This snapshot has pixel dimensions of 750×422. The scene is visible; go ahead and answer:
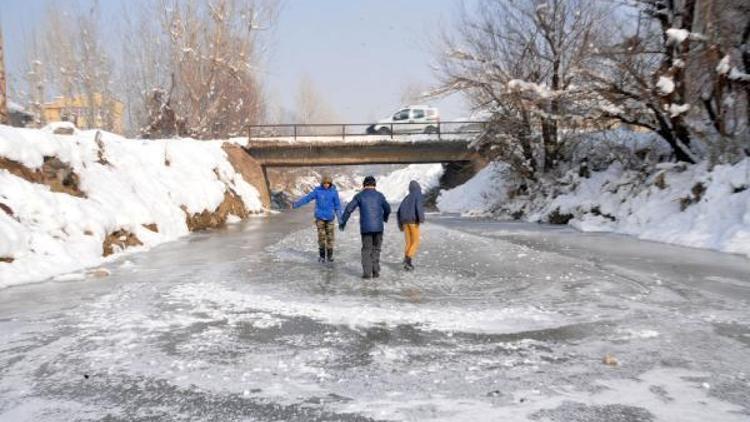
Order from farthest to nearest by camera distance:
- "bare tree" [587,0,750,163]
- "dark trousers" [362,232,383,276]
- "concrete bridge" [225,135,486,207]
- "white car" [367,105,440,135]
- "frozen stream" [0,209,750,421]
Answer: "white car" [367,105,440,135]
"concrete bridge" [225,135,486,207]
"bare tree" [587,0,750,163]
"dark trousers" [362,232,383,276]
"frozen stream" [0,209,750,421]

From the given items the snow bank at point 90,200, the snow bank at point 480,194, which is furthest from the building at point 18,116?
the snow bank at point 480,194

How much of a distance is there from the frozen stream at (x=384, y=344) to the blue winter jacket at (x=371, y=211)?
0.84 metres

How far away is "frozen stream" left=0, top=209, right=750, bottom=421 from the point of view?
13.7ft

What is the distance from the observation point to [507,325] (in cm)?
650

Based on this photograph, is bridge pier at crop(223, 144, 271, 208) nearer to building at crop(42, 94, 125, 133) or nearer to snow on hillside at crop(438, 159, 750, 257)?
snow on hillside at crop(438, 159, 750, 257)

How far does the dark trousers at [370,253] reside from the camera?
9594 mm

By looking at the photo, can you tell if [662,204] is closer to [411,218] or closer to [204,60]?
[411,218]

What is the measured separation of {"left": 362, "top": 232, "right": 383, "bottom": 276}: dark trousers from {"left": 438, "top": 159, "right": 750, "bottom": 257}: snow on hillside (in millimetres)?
7385

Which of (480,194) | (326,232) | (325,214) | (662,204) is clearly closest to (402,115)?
(480,194)

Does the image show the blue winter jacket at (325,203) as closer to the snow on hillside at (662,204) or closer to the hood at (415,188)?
the hood at (415,188)

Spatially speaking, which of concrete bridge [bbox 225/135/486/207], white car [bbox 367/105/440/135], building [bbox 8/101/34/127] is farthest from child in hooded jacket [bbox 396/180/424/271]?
building [bbox 8/101/34/127]

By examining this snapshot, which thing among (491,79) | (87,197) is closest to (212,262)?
(87,197)

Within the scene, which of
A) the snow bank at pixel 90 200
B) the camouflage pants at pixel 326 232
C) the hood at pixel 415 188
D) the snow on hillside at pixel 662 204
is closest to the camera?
the snow bank at pixel 90 200

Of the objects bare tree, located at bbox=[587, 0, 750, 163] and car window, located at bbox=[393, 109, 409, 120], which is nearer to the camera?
bare tree, located at bbox=[587, 0, 750, 163]
